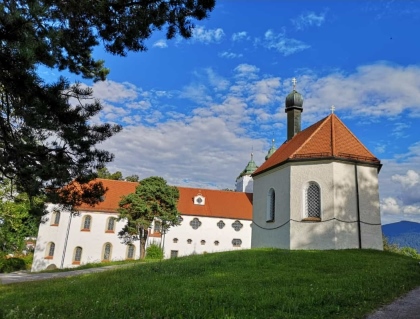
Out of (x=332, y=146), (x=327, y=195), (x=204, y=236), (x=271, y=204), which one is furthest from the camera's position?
(x=204, y=236)

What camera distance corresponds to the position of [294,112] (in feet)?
83.0

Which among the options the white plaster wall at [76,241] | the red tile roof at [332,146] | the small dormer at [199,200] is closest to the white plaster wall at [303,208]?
the red tile roof at [332,146]

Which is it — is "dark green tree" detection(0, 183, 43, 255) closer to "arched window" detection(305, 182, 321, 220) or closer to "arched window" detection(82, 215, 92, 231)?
"arched window" detection(82, 215, 92, 231)

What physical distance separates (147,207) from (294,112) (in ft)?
48.8

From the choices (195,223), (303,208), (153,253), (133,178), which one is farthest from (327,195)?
(133,178)

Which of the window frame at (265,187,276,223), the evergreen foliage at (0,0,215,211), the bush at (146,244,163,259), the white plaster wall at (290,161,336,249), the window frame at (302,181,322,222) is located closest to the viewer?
the evergreen foliage at (0,0,215,211)

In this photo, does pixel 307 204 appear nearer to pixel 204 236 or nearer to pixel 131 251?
pixel 204 236

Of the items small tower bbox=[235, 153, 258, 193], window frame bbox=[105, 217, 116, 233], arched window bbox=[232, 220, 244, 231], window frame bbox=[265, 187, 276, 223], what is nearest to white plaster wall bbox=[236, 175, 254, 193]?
small tower bbox=[235, 153, 258, 193]

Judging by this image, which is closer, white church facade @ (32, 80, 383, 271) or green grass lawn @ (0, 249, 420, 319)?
green grass lawn @ (0, 249, 420, 319)

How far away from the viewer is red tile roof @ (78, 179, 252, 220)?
3703 centimetres

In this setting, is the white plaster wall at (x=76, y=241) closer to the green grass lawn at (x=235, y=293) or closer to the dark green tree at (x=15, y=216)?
the dark green tree at (x=15, y=216)

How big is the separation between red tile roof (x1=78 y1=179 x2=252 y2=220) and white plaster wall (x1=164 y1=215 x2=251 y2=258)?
0.70 m

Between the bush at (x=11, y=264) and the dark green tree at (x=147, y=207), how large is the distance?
10.8 m

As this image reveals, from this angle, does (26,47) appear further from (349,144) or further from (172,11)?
(349,144)
